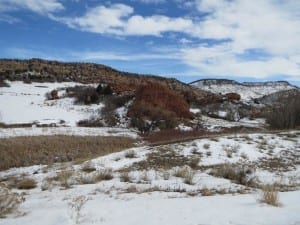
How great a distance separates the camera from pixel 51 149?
21453mm

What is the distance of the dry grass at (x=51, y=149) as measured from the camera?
1942 centimetres

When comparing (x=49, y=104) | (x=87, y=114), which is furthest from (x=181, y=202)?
(x=49, y=104)

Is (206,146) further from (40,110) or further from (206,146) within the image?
(40,110)

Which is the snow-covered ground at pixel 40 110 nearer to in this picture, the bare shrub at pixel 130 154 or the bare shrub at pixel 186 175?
the bare shrub at pixel 130 154

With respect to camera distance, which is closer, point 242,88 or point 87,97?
point 87,97

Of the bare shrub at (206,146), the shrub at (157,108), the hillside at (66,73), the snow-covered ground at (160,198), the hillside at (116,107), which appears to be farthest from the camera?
the hillside at (66,73)

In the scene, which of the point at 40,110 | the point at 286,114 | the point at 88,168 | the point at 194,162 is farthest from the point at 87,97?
the point at 88,168

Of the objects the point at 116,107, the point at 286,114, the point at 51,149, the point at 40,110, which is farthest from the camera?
the point at 116,107

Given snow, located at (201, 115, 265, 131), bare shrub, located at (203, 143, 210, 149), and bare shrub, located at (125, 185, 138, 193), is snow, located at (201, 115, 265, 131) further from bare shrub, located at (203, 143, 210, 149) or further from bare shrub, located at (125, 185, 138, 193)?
bare shrub, located at (125, 185, 138, 193)

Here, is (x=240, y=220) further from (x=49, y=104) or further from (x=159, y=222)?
(x=49, y=104)

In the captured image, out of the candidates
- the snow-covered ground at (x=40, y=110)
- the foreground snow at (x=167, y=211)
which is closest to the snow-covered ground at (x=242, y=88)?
the snow-covered ground at (x=40, y=110)

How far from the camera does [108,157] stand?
55.2 feet

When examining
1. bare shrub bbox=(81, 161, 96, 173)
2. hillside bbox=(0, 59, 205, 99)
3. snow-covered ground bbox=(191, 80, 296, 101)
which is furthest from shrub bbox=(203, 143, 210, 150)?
snow-covered ground bbox=(191, 80, 296, 101)

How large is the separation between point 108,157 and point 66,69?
277ft
